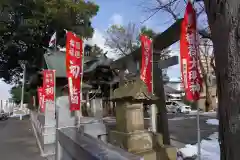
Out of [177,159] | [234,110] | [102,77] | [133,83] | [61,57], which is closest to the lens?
[234,110]

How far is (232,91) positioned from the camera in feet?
8.69

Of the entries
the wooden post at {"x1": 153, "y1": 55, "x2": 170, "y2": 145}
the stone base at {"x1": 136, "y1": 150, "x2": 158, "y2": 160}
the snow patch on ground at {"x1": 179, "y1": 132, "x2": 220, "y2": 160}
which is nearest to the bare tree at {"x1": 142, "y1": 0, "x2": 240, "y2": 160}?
the stone base at {"x1": 136, "y1": 150, "x2": 158, "y2": 160}

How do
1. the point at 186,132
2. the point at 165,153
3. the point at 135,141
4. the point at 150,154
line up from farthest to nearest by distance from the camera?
the point at 186,132, the point at 165,153, the point at 150,154, the point at 135,141

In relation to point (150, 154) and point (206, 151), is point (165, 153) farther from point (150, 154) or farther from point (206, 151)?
point (206, 151)

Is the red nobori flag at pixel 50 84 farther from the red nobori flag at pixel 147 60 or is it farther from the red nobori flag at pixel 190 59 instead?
the red nobori flag at pixel 190 59

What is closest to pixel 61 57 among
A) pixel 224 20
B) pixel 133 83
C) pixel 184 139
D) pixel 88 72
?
pixel 88 72

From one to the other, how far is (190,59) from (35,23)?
27500mm

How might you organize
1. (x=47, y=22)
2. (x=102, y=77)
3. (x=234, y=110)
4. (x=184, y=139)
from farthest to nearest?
(x=47, y=22) < (x=102, y=77) < (x=184, y=139) < (x=234, y=110)

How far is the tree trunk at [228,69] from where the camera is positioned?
261 centimetres

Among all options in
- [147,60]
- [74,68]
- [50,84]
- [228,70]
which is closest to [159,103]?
[147,60]

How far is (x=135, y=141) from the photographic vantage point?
268 inches

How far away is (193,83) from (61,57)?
928 inches

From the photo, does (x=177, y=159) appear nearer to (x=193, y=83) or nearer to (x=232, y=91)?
(x=193, y=83)

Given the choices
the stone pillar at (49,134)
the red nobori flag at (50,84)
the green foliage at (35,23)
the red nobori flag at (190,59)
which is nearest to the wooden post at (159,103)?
the red nobori flag at (190,59)
